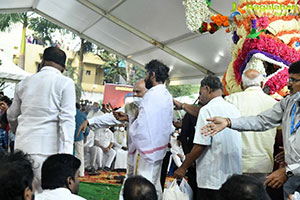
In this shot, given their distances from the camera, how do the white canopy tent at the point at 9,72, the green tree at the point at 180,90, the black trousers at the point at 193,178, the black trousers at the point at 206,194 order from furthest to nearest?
the green tree at the point at 180,90, the white canopy tent at the point at 9,72, the black trousers at the point at 193,178, the black trousers at the point at 206,194

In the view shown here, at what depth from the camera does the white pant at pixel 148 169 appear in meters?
3.58

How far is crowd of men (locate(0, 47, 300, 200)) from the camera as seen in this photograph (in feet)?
8.23

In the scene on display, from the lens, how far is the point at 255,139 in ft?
10.8

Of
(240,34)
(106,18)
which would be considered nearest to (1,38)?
(106,18)

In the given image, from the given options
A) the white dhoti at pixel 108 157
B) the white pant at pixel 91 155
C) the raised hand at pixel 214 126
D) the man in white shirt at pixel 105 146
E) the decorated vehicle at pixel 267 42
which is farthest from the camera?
the white dhoti at pixel 108 157

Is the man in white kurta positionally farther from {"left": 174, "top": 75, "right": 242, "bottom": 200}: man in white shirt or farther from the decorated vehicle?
{"left": 174, "top": 75, "right": 242, "bottom": 200}: man in white shirt

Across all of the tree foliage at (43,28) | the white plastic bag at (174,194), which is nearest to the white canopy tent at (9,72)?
the white plastic bag at (174,194)

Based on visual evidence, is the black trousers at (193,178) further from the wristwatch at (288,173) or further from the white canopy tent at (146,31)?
the white canopy tent at (146,31)

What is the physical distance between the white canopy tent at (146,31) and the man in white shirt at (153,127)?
3.77m

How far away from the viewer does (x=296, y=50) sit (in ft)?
14.6

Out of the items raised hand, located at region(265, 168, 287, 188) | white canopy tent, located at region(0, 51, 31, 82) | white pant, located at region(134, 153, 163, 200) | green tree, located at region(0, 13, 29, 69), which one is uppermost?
green tree, located at region(0, 13, 29, 69)

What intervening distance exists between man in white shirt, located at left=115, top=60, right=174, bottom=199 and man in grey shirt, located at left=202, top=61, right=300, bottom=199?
1000 mm

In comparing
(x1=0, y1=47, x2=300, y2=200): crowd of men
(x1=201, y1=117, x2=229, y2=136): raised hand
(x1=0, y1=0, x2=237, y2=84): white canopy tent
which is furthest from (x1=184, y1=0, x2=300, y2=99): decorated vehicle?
(x1=0, y1=0, x2=237, y2=84): white canopy tent

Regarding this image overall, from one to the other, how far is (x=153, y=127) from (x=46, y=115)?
3.16ft
